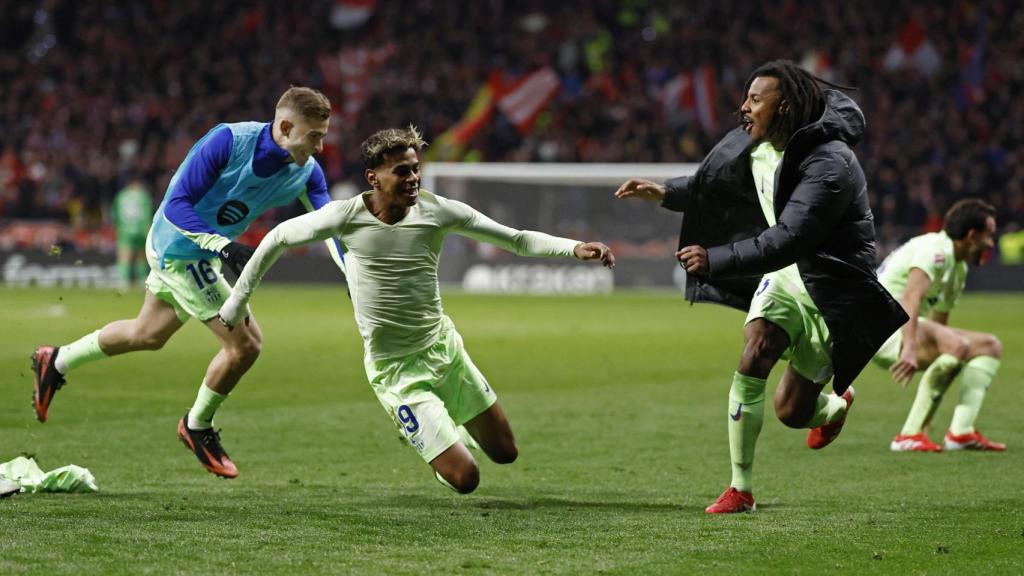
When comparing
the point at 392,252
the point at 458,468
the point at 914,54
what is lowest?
the point at 914,54

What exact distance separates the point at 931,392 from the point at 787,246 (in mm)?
3633

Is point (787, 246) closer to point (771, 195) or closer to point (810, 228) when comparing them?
point (810, 228)

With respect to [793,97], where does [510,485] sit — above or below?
below

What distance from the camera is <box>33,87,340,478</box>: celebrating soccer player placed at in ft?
24.8

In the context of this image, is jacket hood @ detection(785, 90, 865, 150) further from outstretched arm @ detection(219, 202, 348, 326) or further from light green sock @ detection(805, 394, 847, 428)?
outstretched arm @ detection(219, 202, 348, 326)

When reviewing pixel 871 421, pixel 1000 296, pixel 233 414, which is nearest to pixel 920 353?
pixel 871 421

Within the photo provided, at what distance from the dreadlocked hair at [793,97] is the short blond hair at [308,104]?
2457 mm

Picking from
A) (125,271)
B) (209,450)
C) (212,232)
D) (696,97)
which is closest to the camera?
(212,232)

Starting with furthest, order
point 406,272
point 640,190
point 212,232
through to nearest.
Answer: point 212,232, point 640,190, point 406,272

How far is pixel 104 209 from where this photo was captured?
3253 cm

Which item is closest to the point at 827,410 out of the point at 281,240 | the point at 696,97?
the point at 281,240

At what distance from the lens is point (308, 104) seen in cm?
750

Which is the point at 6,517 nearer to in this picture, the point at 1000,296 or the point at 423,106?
the point at 1000,296

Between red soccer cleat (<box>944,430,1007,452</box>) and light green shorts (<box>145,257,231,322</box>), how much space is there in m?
4.87
